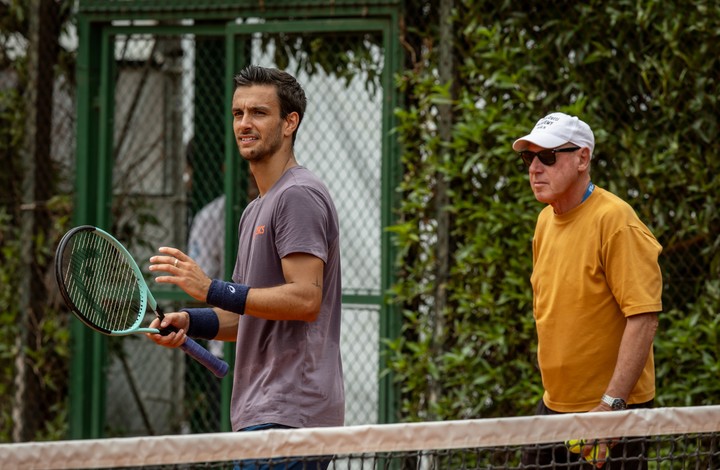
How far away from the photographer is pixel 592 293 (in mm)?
3723

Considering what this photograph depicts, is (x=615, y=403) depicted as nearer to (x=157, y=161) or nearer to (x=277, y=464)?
(x=277, y=464)

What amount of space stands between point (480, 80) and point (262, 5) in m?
1.34

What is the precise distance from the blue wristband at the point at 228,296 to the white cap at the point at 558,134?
1223mm

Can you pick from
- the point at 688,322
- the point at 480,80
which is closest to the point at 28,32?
the point at 480,80

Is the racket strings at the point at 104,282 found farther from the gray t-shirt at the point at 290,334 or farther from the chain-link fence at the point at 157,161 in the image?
the chain-link fence at the point at 157,161

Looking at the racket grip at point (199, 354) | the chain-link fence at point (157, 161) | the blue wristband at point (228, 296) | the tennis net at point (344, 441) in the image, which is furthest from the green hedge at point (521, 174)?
the blue wristband at point (228, 296)

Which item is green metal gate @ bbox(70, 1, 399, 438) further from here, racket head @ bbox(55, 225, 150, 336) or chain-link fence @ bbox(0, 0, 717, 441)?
racket head @ bbox(55, 225, 150, 336)

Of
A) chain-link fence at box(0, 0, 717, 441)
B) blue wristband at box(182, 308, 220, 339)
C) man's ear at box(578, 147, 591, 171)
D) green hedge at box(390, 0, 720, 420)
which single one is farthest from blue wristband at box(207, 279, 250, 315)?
chain-link fence at box(0, 0, 717, 441)

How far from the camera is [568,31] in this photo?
5.59 m

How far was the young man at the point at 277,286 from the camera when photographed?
10.7 ft

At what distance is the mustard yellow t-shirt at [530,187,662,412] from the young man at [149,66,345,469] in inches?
32.5

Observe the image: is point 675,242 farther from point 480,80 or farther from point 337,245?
point 337,245

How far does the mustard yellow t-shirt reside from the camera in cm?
363

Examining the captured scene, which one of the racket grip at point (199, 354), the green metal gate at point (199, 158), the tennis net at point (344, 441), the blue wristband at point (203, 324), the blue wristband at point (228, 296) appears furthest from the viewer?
the green metal gate at point (199, 158)
